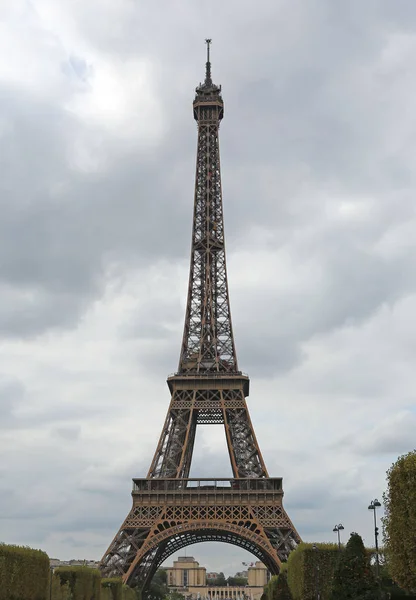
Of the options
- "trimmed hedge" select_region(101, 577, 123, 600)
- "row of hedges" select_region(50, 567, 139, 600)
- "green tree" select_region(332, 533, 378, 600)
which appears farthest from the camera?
"trimmed hedge" select_region(101, 577, 123, 600)

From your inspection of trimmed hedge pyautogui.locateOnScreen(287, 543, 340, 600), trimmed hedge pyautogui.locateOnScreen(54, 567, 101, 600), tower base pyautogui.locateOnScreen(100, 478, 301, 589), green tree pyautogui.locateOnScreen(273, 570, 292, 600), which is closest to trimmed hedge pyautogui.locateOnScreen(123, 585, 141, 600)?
tower base pyautogui.locateOnScreen(100, 478, 301, 589)

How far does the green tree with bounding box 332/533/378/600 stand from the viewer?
43.1m

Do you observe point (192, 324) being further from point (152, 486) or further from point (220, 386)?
point (152, 486)

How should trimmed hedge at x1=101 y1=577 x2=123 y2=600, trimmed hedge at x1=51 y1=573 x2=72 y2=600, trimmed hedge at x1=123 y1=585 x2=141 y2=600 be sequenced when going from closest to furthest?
trimmed hedge at x1=51 y1=573 x2=72 y2=600 → trimmed hedge at x1=101 y1=577 x2=123 y2=600 → trimmed hedge at x1=123 y1=585 x2=141 y2=600

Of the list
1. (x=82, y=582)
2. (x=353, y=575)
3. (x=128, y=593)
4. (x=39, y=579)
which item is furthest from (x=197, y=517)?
(x=353, y=575)

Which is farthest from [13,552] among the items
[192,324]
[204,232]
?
[204,232]

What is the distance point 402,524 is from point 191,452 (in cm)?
5019

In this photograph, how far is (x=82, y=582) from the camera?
2475 inches

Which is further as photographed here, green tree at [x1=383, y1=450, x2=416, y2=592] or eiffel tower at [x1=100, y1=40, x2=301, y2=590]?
eiffel tower at [x1=100, y1=40, x2=301, y2=590]

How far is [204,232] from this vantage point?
315 ft

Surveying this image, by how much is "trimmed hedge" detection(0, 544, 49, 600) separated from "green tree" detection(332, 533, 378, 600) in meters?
20.9

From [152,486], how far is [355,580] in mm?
39077

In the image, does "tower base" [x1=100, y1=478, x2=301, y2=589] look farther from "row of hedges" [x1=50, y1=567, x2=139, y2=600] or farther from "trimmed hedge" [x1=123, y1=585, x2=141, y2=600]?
"row of hedges" [x1=50, y1=567, x2=139, y2=600]

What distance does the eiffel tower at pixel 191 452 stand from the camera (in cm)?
7644
